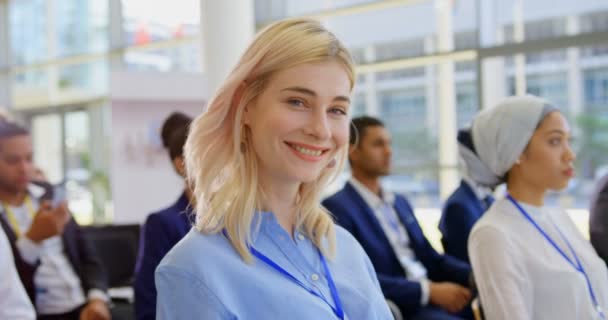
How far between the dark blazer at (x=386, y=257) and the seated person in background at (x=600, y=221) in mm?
1029

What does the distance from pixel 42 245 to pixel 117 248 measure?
1355 millimetres

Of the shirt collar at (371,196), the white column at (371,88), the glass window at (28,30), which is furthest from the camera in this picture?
the glass window at (28,30)

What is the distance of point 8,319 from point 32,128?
8277mm

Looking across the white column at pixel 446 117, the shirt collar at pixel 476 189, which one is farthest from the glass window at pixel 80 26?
the shirt collar at pixel 476 189

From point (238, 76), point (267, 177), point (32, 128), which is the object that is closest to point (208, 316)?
point (267, 177)

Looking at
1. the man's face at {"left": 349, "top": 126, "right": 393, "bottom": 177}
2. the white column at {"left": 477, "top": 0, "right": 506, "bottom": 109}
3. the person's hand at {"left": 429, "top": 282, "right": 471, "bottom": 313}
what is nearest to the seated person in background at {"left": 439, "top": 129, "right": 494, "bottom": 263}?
the person's hand at {"left": 429, "top": 282, "right": 471, "bottom": 313}

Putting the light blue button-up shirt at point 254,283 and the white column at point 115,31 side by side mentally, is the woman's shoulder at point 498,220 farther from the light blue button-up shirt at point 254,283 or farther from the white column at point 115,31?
the white column at point 115,31

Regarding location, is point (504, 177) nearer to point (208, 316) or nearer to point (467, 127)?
point (467, 127)

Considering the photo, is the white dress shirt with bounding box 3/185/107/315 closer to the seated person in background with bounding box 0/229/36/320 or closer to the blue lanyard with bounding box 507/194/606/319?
the seated person in background with bounding box 0/229/36/320

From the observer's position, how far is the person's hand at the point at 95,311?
311 centimetres

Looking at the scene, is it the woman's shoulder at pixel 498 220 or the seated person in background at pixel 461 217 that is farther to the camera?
the seated person in background at pixel 461 217

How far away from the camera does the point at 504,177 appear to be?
2270 mm

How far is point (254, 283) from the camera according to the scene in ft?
4.04

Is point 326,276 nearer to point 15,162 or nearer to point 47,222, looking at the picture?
point 47,222
